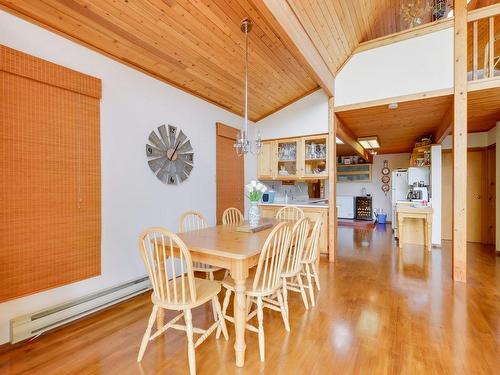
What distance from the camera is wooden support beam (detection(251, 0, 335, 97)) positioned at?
195 cm

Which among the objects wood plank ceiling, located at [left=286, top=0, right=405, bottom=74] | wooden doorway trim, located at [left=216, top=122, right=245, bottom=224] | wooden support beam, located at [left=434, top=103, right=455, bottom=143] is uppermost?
wood plank ceiling, located at [left=286, top=0, right=405, bottom=74]

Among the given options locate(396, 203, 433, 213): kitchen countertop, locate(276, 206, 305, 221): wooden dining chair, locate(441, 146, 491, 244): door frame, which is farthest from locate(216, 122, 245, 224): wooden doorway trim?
locate(441, 146, 491, 244): door frame

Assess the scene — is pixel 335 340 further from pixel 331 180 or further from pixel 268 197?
pixel 268 197

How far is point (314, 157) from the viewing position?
14.3 ft

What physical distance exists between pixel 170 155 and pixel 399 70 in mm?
3346

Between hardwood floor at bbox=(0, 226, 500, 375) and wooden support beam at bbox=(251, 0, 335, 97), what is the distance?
254cm

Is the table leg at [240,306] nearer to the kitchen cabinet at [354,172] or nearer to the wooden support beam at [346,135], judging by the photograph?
the wooden support beam at [346,135]

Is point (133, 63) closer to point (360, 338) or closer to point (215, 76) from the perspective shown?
point (215, 76)

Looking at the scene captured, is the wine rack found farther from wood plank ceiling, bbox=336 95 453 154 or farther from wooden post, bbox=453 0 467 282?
wooden post, bbox=453 0 467 282

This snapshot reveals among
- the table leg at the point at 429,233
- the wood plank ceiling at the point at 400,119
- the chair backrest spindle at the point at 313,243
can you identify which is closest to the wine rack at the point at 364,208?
the wood plank ceiling at the point at 400,119

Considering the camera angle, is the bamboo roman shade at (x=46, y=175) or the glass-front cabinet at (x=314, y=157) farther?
the glass-front cabinet at (x=314, y=157)

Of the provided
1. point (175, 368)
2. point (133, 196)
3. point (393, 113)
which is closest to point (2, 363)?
point (175, 368)

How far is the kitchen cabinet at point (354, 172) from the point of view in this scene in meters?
8.46

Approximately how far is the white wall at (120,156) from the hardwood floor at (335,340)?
313mm
